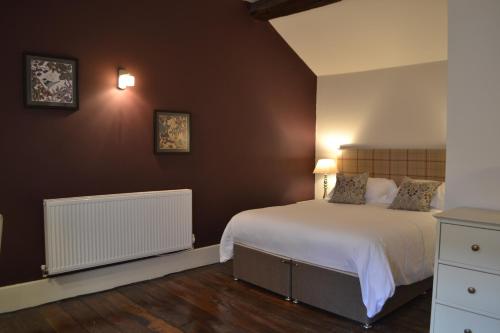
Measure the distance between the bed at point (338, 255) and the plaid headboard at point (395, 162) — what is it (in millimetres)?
864

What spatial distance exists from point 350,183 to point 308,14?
1.96 metres

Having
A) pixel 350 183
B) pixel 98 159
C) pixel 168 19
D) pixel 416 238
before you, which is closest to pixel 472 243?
pixel 416 238

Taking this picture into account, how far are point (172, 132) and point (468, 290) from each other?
289 cm

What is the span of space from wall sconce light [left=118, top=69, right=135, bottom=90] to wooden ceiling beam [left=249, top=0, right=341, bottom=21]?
1751 millimetres

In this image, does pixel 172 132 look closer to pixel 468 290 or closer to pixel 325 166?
pixel 325 166

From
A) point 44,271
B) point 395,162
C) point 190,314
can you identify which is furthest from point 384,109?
point 44,271

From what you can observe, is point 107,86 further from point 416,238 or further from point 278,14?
point 416,238

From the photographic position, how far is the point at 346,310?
294 cm

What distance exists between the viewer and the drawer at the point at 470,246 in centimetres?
191

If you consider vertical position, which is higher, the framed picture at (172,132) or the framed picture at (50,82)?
the framed picture at (50,82)

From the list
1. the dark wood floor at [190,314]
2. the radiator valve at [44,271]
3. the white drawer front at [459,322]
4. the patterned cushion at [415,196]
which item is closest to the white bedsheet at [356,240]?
the patterned cushion at [415,196]

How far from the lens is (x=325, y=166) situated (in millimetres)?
5188

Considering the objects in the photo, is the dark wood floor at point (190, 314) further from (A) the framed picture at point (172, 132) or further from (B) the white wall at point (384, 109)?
(B) the white wall at point (384, 109)

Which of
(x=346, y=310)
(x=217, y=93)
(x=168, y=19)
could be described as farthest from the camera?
(x=217, y=93)
